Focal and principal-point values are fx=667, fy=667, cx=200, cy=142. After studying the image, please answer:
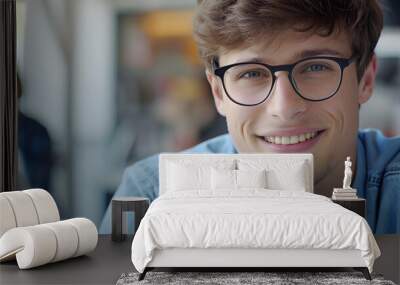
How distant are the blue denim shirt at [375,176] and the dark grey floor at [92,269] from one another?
0.60 metres

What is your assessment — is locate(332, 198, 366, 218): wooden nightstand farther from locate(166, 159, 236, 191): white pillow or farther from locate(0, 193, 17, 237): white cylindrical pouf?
locate(0, 193, 17, 237): white cylindrical pouf

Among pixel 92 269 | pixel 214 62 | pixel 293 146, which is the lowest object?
pixel 92 269

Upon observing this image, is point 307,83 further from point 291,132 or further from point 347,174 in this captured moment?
point 347,174

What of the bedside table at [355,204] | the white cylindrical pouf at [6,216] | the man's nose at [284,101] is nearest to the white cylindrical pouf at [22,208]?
the white cylindrical pouf at [6,216]

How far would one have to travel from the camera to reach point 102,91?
652 centimetres

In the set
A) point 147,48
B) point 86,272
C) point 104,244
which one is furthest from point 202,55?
point 86,272

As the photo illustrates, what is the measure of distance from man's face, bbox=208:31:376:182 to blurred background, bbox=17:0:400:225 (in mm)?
409

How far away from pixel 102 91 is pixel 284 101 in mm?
1798

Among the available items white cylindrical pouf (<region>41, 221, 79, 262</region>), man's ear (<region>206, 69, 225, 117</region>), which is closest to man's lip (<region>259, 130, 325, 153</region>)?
man's ear (<region>206, 69, 225, 117</region>)

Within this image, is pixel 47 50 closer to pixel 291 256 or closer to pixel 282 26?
pixel 282 26

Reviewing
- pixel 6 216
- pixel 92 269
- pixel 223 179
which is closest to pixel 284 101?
pixel 223 179

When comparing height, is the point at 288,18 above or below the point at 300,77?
above

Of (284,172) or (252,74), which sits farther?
(252,74)

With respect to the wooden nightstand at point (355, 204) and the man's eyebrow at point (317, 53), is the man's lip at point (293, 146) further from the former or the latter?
the man's eyebrow at point (317, 53)
